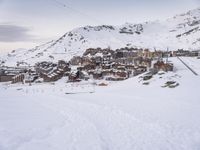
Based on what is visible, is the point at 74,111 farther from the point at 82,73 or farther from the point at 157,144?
the point at 82,73

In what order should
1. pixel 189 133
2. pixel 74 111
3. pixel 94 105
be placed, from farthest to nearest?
1. pixel 94 105
2. pixel 74 111
3. pixel 189 133

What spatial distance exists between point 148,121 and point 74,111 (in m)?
6.05

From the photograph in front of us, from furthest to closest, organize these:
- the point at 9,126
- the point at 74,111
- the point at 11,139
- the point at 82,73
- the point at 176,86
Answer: the point at 82,73
the point at 176,86
the point at 74,111
the point at 9,126
the point at 11,139

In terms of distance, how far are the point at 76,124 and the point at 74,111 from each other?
13.7 ft

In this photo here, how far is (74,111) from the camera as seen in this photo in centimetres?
2028

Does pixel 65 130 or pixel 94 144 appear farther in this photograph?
pixel 65 130

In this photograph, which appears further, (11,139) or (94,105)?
(94,105)

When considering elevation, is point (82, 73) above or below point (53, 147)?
below

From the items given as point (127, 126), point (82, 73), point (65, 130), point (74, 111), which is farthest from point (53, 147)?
point (82, 73)

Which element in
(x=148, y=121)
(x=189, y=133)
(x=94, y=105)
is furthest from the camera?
(x=94, y=105)

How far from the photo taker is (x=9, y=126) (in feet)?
50.4

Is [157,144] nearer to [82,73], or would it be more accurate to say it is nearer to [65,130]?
[65,130]

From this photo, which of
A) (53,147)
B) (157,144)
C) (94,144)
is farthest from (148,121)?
(53,147)

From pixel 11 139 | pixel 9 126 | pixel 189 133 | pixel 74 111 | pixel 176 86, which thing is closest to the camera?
pixel 11 139
